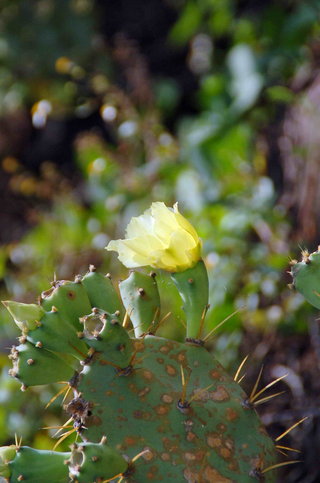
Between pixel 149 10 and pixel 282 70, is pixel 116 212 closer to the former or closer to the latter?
pixel 282 70

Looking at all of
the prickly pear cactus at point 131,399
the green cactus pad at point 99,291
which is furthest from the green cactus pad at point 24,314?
the green cactus pad at point 99,291

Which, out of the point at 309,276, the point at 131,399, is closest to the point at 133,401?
the point at 131,399

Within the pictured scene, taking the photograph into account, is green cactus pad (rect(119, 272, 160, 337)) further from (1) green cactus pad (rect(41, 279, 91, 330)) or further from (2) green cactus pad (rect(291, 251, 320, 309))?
(2) green cactus pad (rect(291, 251, 320, 309))

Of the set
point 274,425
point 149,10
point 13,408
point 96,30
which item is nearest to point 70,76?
point 96,30

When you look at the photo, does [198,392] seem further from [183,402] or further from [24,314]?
[24,314]

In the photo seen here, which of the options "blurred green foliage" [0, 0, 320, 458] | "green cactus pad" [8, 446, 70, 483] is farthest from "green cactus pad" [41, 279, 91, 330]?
"blurred green foliage" [0, 0, 320, 458]
